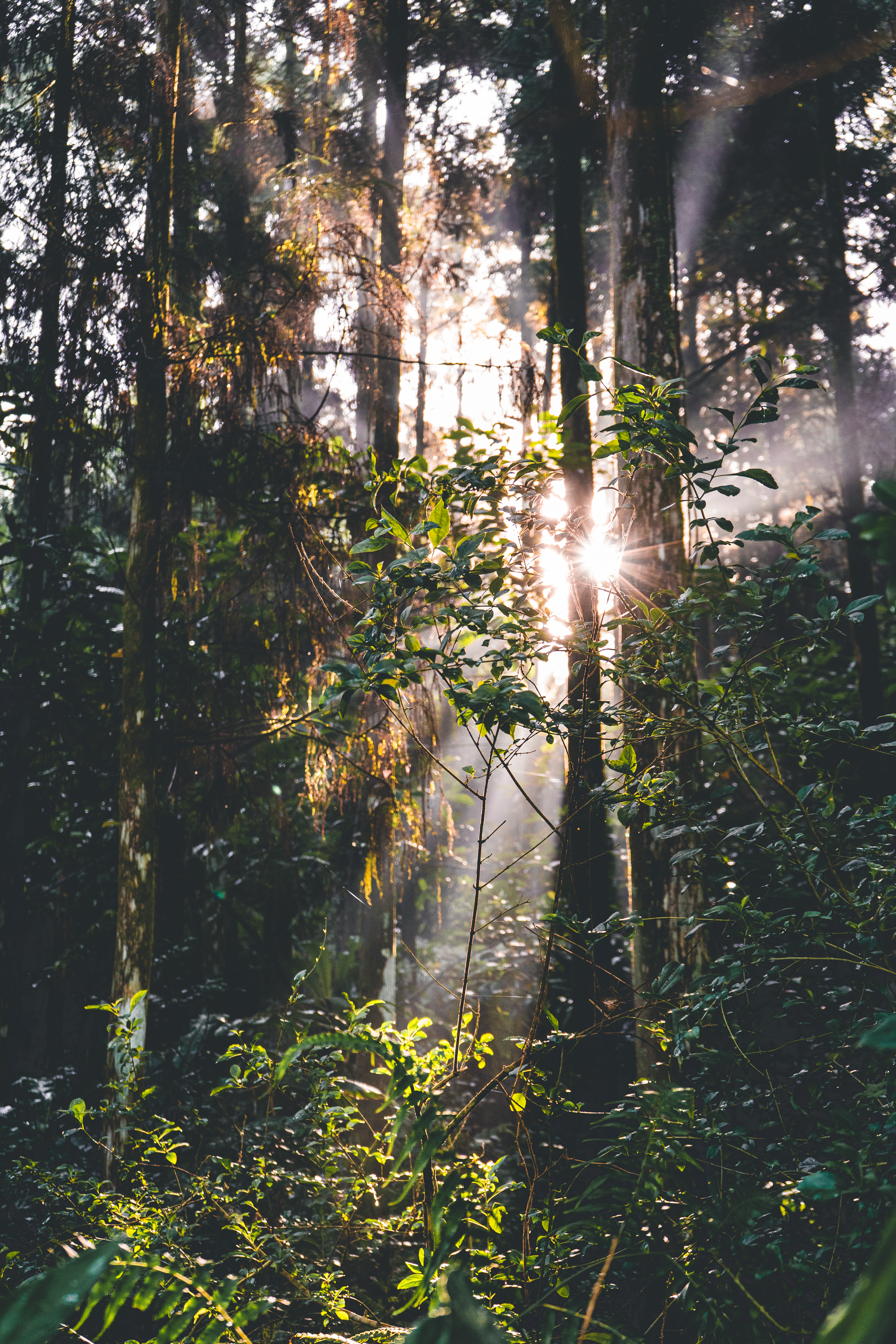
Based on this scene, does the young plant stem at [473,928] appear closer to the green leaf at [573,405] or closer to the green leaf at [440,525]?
the green leaf at [440,525]

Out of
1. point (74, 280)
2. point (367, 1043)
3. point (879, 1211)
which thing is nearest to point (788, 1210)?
point (879, 1211)

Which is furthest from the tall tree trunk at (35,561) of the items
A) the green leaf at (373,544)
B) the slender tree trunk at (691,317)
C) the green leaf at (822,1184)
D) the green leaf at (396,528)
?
the slender tree trunk at (691,317)

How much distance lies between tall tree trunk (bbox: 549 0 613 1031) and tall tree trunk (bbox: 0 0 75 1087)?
9.92 ft

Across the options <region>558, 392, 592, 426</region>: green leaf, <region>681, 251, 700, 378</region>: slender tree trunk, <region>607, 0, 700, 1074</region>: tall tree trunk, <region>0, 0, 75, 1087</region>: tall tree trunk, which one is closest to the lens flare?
<region>558, 392, 592, 426</region>: green leaf

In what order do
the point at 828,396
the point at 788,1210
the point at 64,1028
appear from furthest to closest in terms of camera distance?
the point at 828,396 → the point at 64,1028 → the point at 788,1210

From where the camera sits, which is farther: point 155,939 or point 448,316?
point 448,316

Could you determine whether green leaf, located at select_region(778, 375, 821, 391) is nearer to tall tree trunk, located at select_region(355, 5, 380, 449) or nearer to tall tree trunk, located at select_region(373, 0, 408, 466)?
tall tree trunk, located at select_region(355, 5, 380, 449)

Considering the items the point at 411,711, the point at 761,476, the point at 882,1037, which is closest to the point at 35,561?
the point at 411,711

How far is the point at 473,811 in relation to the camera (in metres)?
15.3

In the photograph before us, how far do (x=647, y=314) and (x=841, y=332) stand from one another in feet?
25.2

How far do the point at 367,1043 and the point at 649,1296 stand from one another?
105 inches

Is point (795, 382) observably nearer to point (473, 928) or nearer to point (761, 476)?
point (761, 476)

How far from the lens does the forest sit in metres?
1.72

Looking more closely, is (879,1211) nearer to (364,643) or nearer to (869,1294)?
(869,1294)
